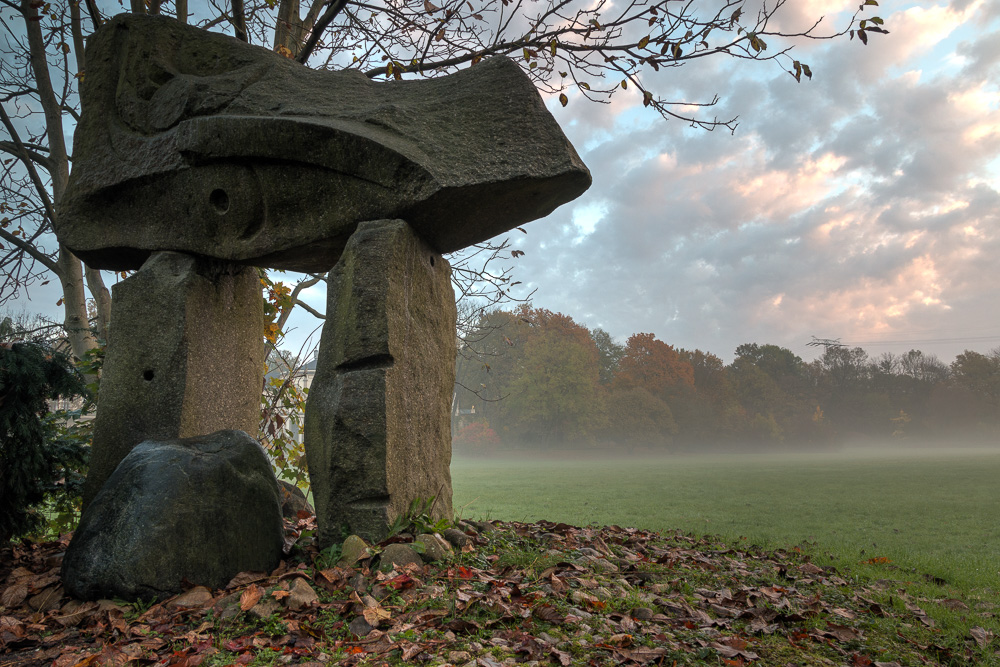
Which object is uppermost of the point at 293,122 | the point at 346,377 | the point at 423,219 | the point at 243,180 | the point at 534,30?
the point at 534,30

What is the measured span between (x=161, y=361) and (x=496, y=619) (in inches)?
142

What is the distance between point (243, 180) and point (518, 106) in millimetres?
2389

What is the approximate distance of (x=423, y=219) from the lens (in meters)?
4.90

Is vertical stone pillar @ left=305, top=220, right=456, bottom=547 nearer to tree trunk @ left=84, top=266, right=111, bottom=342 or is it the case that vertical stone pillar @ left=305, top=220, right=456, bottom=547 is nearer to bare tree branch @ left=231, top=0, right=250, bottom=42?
bare tree branch @ left=231, top=0, right=250, bottom=42

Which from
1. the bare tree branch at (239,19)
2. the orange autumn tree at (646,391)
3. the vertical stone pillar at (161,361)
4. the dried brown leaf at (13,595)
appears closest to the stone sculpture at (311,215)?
the vertical stone pillar at (161,361)

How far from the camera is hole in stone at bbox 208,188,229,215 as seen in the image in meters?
5.34

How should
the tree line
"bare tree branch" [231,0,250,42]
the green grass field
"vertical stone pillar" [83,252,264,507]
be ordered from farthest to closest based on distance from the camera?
the tree line
"bare tree branch" [231,0,250,42]
the green grass field
"vertical stone pillar" [83,252,264,507]

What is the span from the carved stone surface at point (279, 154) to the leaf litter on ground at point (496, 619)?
257cm

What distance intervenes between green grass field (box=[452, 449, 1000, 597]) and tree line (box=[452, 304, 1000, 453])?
1081cm

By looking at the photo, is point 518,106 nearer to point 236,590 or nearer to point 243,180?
point 243,180

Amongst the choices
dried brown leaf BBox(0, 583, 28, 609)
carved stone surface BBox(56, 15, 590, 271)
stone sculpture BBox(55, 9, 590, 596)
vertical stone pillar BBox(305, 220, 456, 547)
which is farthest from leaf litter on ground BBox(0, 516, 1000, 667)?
carved stone surface BBox(56, 15, 590, 271)

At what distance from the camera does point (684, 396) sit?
33469 millimetres

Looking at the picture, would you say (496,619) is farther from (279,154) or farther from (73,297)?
(73,297)

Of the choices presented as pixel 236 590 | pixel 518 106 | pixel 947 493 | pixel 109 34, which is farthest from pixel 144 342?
pixel 947 493
